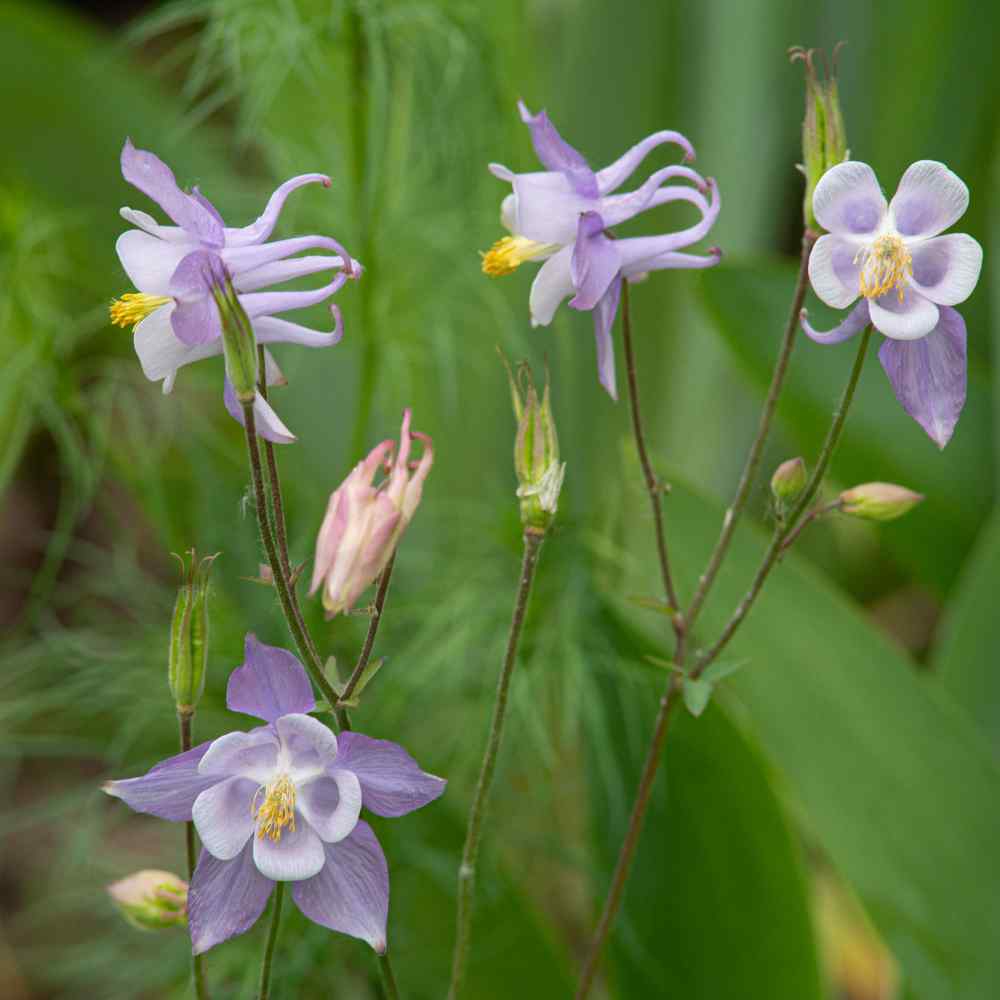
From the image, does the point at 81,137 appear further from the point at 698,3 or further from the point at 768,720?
the point at 768,720

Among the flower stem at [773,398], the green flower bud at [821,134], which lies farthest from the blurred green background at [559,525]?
the green flower bud at [821,134]

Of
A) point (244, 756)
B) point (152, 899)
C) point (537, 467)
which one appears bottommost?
point (152, 899)

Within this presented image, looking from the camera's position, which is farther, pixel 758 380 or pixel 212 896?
pixel 758 380

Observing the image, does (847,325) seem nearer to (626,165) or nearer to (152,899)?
(626,165)

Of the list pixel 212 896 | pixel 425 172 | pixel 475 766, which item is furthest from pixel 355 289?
pixel 212 896

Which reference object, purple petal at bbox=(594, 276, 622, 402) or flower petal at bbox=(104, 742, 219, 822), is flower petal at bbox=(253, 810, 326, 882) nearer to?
flower petal at bbox=(104, 742, 219, 822)

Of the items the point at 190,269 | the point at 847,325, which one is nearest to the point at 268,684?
the point at 190,269

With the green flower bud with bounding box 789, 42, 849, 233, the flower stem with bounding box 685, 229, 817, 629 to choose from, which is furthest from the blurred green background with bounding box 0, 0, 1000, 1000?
the green flower bud with bounding box 789, 42, 849, 233

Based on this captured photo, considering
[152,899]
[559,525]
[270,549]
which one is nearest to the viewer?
[270,549]
